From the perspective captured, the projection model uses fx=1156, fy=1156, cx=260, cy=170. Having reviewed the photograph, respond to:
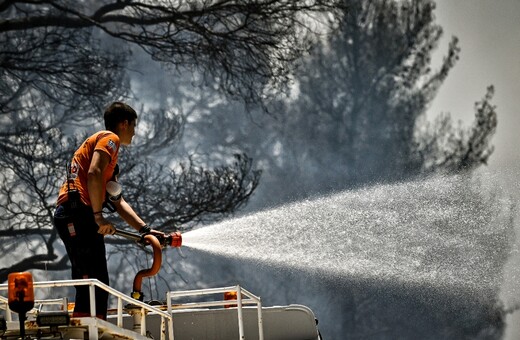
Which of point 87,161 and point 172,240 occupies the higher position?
point 87,161

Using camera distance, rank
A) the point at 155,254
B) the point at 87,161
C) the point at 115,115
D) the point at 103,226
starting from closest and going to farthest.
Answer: the point at 103,226
the point at 155,254
the point at 87,161
the point at 115,115

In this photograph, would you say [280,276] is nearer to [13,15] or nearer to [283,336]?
[13,15]

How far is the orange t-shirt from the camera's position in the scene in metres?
5.39

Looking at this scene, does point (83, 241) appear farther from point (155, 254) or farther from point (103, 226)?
point (155, 254)

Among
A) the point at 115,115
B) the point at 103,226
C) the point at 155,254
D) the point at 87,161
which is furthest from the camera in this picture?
the point at 115,115

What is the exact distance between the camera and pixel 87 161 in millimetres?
5457

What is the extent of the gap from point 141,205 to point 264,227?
76.0 inches

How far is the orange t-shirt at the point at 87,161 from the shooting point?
5.39 metres

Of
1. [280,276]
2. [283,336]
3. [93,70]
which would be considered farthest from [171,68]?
[283,336]

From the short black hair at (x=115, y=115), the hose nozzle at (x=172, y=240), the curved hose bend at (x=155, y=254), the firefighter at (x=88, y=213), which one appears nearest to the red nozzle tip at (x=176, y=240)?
the hose nozzle at (x=172, y=240)

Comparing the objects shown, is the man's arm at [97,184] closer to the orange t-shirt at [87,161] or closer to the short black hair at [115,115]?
the orange t-shirt at [87,161]

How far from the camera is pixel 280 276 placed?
47.3ft

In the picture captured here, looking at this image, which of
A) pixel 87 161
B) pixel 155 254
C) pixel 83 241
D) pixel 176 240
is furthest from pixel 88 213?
pixel 176 240

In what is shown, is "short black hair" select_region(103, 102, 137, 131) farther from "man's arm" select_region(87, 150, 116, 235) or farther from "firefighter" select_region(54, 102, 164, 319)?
"man's arm" select_region(87, 150, 116, 235)
